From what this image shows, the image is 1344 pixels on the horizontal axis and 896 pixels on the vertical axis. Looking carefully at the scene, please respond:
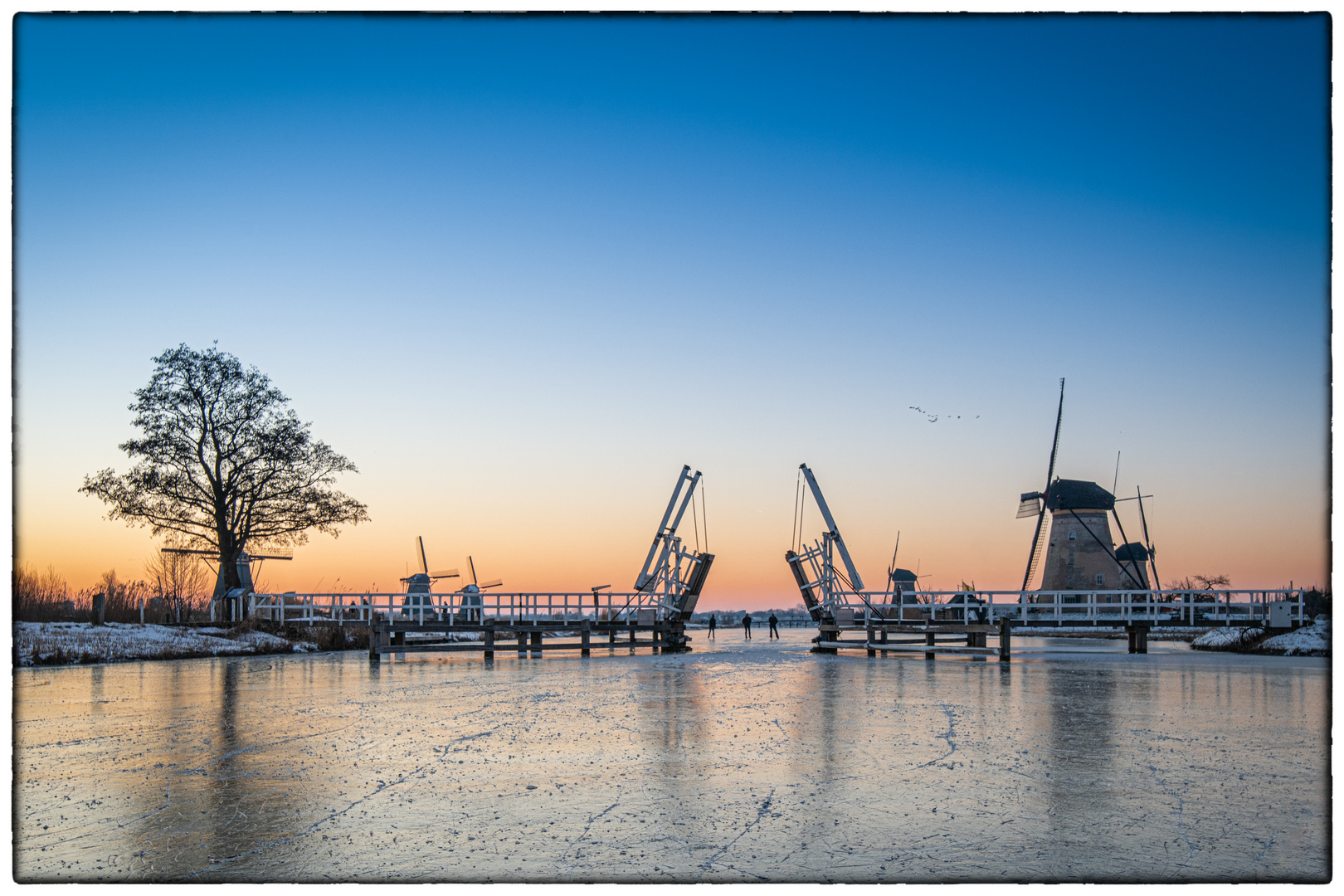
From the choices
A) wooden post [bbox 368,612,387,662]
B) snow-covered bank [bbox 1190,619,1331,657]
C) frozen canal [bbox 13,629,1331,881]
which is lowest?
snow-covered bank [bbox 1190,619,1331,657]

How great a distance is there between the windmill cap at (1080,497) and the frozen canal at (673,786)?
4703 centimetres

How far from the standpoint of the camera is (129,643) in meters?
28.7

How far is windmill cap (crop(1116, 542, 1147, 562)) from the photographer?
208ft

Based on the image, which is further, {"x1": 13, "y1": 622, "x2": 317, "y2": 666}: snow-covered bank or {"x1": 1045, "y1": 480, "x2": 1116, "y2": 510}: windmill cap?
{"x1": 1045, "y1": 480, "x2": 1116, "y2": 510}: windmill cap

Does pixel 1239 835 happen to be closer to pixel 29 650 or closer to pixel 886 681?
pixel 886 681

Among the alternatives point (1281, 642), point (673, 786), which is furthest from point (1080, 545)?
point (673, 786)

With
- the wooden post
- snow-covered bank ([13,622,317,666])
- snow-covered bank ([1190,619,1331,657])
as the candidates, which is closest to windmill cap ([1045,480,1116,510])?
snow-covered bank ([1190,619,1331,657])

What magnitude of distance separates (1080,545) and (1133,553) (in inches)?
264

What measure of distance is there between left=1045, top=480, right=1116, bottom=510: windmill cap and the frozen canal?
47.0 meters

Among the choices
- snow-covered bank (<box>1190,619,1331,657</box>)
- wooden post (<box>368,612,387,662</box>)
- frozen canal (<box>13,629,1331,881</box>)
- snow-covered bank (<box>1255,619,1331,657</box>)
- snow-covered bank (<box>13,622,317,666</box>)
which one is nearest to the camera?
frozen canal (<box>13,629,1331,881</box>)

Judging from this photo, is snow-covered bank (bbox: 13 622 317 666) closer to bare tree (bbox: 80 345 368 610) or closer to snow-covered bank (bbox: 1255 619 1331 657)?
bare tree (bbox: 80 345 368 610)

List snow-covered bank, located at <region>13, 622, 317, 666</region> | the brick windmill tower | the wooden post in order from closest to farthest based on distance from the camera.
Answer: snow-covered bank, located at <region>13, 622, 317, 666</region> < the wooden post < the brick windmill tower

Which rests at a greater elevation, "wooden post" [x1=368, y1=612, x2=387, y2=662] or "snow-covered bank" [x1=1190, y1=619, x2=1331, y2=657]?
"wooden post" [x1=368, y1=612, x2=387, y2=662]

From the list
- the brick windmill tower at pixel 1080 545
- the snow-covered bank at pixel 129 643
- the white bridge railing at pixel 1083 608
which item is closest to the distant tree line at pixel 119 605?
the snow-covered bank at pixel 129 643
